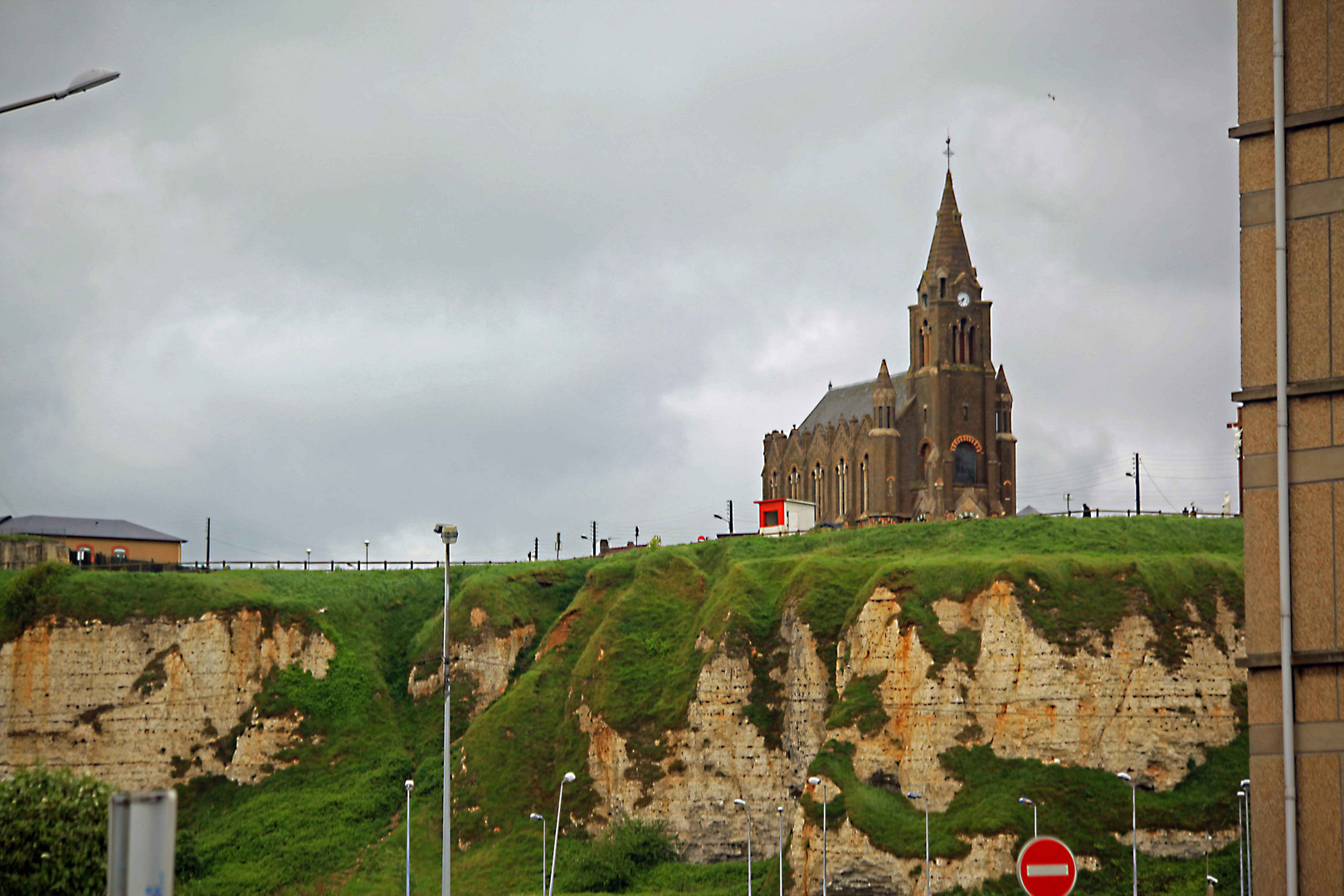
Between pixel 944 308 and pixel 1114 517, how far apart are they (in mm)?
30443

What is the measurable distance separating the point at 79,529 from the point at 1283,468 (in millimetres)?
120831

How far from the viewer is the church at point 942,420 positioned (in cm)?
12275

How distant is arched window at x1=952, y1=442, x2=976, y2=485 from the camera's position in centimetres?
12356

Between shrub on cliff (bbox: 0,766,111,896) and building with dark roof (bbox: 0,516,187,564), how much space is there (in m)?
76.5

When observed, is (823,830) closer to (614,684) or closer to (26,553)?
(614,684)

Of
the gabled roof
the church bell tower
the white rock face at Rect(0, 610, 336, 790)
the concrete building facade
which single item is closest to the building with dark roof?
the gabled roof

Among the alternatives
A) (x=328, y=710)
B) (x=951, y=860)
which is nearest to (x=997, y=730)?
(x=951, y=860)

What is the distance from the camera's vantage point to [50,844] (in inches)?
1875

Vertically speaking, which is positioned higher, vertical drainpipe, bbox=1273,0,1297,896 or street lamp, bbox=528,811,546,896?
vertical drainpipe, bbox=1273,0,1297,896

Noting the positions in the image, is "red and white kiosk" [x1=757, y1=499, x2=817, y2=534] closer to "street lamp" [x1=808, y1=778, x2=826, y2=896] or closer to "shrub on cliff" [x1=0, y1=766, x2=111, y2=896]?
"street lamp" [x1=808, y1=778, x2=826, y2=896]

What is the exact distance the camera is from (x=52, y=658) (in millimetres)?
103250

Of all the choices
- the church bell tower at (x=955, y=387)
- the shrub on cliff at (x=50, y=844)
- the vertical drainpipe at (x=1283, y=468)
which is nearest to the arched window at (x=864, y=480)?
the church bell tower at (x=955, y=387)

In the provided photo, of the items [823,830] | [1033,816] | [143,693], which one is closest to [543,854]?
[823,830]

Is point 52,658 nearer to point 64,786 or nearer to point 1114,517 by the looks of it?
point 64,786
